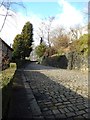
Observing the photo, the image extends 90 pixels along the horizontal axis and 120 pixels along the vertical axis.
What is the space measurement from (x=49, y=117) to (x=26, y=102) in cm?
191

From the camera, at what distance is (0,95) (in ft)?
15.6

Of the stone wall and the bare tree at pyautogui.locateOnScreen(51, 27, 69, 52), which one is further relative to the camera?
the bare tree at pyautogui.locateOnScreen(51, 27, 69, 52)

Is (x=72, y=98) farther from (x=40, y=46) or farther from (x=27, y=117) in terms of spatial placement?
(x=40, y=46)

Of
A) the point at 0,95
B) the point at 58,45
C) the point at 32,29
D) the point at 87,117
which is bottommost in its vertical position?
the point at 87,117

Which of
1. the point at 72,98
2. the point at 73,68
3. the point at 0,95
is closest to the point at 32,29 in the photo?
the point at 73,68

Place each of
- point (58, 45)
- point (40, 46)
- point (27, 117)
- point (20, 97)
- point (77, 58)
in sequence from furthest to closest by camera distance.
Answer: point (40, 46), point (58, 45), point (77, 58), point (20, 97), point (27, 117)

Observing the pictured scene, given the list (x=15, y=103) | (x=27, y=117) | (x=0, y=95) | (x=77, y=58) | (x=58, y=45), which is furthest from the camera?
(x=58, y=45)

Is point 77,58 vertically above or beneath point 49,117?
above

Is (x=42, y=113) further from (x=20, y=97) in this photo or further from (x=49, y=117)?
(x=20, y=97)

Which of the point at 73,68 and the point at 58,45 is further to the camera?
the point at 58,45

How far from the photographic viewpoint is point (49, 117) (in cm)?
651

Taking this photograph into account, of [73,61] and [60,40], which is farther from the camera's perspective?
[60,40]

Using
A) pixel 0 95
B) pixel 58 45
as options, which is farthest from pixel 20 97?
pixel 58 45

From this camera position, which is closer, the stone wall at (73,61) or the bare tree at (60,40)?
the stone wall at (73,61)
